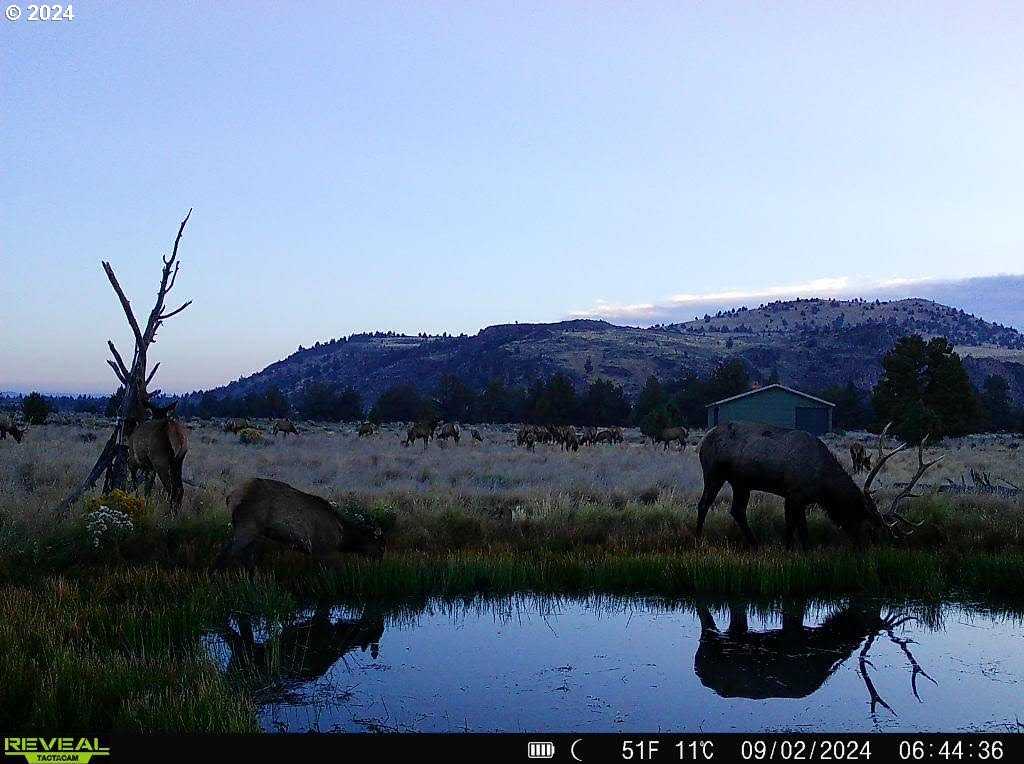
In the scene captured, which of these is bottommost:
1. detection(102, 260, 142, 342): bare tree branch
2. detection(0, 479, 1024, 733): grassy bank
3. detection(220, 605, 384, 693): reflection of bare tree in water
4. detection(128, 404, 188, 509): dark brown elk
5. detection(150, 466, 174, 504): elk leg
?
detection(220, 605, 384, 693): reflection of bare tree in water

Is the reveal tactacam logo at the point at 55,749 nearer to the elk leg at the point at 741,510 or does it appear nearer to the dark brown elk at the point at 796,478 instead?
the dark brown elk at the point at 796,478

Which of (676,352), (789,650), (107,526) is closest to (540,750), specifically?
(789,650)

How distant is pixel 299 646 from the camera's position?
7.88 metres

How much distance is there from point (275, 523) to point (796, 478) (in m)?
6.94

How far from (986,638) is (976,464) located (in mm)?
24054

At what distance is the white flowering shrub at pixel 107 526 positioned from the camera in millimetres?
10883

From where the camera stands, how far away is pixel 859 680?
7141 mm

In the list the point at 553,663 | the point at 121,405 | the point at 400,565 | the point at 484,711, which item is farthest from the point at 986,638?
the point at 121,405

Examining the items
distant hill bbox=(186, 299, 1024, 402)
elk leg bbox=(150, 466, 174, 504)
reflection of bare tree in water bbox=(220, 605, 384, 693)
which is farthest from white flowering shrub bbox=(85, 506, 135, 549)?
distant hill bbox=(186, 299, 1024, 402)

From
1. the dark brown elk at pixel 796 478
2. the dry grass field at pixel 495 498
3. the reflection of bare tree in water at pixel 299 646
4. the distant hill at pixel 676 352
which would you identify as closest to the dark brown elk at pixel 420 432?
the dry grass field at pixel 495 498

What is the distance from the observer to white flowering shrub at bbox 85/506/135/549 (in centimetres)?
1088

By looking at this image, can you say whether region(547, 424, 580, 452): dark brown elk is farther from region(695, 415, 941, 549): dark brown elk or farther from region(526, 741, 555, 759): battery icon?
region(526, 741, 555, 759): battery icon

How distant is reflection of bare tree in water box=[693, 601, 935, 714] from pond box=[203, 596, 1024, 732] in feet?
0.07

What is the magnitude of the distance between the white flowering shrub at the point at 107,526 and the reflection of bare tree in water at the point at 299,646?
3356 mm
